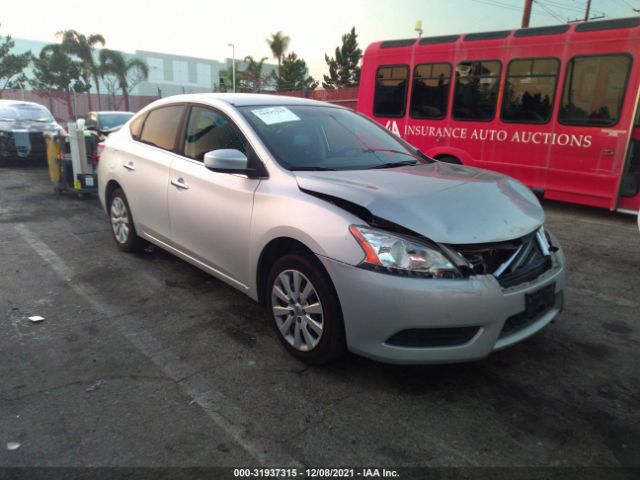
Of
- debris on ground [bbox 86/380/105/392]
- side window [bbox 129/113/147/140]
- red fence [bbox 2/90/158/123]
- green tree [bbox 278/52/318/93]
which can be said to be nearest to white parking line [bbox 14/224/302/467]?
debris on ground [bbox 86/380/105/392]

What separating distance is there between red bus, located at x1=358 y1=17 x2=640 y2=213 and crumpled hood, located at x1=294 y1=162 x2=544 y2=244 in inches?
206

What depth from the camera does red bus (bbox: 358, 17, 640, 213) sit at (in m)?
7.34

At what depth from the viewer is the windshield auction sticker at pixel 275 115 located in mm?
3559

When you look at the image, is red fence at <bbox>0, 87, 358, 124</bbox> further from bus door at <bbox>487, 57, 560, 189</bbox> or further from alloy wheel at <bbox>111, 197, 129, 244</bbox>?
→ bus door at <bbox>487, 57, 560, 189</bbox>

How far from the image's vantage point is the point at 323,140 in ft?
11.8

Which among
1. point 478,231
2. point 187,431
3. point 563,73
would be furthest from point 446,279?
point 563,73

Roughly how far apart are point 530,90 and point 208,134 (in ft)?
21.7

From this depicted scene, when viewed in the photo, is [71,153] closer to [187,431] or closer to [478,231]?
[187,431]

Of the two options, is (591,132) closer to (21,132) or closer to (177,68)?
(21,132)

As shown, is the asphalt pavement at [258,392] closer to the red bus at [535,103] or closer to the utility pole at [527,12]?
the red bus at [535,103]

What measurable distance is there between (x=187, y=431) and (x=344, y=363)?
1067 mm

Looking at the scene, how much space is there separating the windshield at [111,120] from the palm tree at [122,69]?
27.7m

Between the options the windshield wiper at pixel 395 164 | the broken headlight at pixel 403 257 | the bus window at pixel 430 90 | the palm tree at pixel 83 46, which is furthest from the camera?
the palm tree at pixel 83 46

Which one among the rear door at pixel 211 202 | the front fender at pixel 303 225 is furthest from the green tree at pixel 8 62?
the front fender at pixel 303 225
